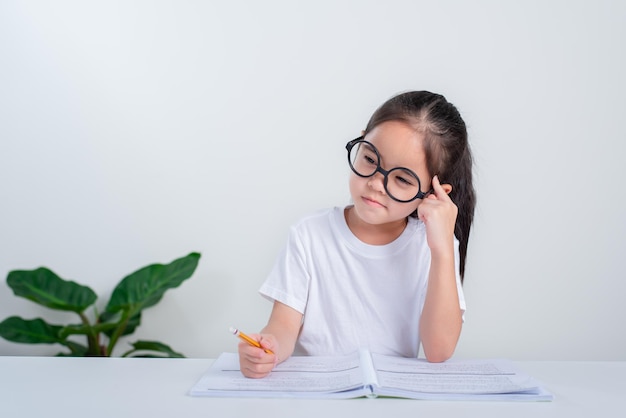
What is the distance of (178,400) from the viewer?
3.30 feet

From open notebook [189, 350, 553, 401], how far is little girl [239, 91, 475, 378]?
13cm

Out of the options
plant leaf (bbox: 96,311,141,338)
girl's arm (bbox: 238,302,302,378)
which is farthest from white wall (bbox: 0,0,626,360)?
girl's arm (bbox: 238,302,302,378)

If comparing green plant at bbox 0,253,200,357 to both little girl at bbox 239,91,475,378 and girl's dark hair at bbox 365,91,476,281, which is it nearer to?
little girl at bbox 239,91,475,378

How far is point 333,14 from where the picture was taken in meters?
2.71

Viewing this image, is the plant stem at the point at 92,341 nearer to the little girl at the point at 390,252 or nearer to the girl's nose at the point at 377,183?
the little girl at the point at 390,252

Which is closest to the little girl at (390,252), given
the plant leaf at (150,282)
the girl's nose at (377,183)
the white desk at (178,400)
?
the girl's nose at (377,183)

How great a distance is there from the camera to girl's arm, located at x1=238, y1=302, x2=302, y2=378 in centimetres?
112

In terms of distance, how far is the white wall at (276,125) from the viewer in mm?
2709

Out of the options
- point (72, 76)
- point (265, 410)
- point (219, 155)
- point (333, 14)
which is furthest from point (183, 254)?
point (265, 410)

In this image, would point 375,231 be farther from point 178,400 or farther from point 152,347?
point 152,347

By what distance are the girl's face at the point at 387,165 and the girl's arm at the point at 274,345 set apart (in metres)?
0.29

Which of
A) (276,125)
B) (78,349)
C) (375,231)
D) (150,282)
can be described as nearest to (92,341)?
(78,349)

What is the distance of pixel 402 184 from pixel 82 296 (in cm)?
167

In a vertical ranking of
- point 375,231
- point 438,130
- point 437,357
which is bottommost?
point 437,357
